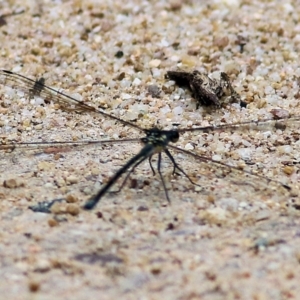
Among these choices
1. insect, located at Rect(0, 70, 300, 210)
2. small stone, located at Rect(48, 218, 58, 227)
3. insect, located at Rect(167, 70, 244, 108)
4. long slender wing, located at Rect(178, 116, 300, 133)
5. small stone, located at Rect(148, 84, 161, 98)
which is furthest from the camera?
small stone, located at Rect(148, 84, 161, 98)

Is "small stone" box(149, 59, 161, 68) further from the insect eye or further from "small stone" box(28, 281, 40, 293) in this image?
"small stone" box(28, 281, 40, 293)

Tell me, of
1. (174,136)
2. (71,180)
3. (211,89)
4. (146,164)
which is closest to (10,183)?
(71,180)

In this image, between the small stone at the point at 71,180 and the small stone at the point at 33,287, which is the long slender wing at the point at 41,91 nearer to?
the small stone at the point at 71,180

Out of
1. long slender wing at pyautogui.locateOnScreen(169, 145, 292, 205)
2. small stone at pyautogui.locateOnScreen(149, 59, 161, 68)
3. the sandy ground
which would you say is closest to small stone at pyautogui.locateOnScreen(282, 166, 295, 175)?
the sandy ground

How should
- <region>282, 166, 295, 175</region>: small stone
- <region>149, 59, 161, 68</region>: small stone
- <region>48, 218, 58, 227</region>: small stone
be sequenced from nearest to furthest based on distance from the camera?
<region>48, 218, 58, 227</region>: small stone < <region>282, 166, 295, 175</region>: small stone < <region>149, 59, 161, 68</region>: small stone

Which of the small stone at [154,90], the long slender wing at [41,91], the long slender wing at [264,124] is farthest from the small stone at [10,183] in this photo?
the small stone at [154,90]
